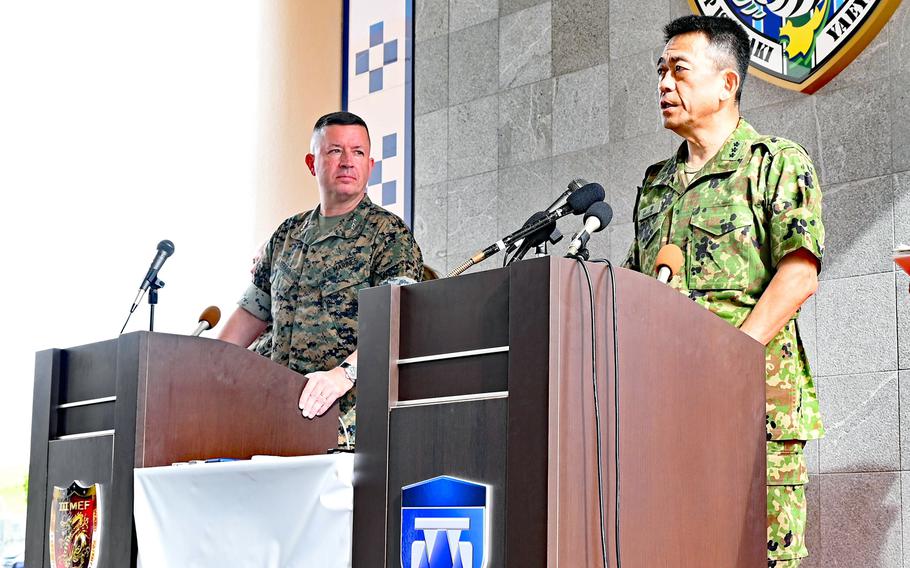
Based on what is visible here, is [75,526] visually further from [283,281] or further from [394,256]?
[394,256]

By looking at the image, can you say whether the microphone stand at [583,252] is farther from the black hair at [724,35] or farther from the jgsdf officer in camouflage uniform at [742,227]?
the black hair at [724,35]

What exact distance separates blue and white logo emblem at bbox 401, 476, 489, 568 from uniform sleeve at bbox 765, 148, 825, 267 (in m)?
1.06

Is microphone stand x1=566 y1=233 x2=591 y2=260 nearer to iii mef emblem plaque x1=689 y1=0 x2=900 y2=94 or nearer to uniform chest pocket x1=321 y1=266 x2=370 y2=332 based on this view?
uniform chest pocket x1=321 y1=266 x2=370 y2=332

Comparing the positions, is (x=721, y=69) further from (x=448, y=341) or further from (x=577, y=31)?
(x=577, y=31)

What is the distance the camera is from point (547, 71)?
493 centimetres

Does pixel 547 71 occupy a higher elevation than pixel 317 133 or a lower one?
higher

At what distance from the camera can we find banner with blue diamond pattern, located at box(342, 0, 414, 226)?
5.51m

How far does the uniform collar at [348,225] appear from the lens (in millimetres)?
3871

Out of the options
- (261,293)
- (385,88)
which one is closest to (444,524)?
(261,293)

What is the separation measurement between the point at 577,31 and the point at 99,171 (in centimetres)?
249

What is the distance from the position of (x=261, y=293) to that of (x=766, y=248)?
1.97m

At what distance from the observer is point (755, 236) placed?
8.96 feet

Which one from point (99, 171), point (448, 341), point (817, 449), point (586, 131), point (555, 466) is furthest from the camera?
point (99, 171)

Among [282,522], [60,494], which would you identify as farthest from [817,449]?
[60,494]
